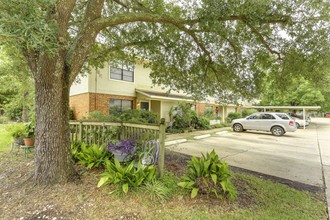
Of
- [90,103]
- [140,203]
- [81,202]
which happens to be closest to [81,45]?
[81,202]

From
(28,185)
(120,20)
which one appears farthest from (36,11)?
(28,185)

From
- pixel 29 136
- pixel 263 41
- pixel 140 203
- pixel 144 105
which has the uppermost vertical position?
pixel 263 41

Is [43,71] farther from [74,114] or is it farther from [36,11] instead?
[74,114]

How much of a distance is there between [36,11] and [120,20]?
77.0 inches

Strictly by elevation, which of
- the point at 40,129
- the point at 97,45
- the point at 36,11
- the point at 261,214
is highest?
the point at 97,45

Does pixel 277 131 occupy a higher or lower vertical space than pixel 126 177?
higher

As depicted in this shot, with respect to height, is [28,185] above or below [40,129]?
below

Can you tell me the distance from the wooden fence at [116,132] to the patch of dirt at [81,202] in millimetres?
1039

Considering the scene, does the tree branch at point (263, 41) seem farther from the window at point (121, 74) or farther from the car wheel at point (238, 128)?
the car wheel at point (238, 128)

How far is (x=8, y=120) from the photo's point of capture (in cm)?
1894

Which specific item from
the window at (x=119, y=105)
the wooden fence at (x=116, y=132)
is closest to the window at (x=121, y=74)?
the window at (x=119, y=105)

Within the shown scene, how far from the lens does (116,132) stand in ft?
17.5

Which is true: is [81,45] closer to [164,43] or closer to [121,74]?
[164,43]

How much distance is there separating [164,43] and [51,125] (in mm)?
5008
